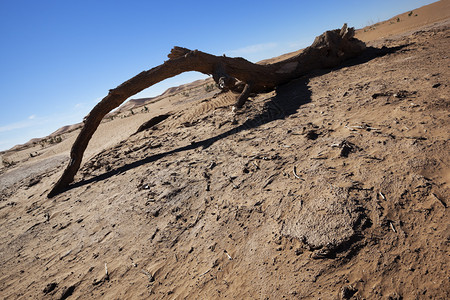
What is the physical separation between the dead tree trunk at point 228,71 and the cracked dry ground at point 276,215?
41.9 inches

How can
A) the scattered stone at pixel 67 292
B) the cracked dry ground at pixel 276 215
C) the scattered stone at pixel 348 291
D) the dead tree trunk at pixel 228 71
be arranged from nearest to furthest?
the scattered stone at pixel 348 291 → the cracked dry ground at pixel 276 215 → the scattered stone at pixel 67 292 → the dead tree trunk at pixel 228 71

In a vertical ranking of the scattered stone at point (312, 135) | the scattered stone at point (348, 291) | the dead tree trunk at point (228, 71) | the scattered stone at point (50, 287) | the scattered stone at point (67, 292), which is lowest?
the scattered stone at point (348, 291)

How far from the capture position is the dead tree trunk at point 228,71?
4707 millimetres

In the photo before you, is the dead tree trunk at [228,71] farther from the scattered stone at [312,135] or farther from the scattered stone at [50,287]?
the scattered stone at [50,287]

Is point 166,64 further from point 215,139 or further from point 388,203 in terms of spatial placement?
point 388,203

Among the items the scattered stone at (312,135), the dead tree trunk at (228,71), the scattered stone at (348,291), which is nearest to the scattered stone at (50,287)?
the scattered stone at (348,291)

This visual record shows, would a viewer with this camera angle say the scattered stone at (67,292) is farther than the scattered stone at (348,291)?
Yes

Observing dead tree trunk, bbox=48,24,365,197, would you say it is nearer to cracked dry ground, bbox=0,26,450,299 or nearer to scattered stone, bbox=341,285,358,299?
cracked dry ground, bbox=0,26,450,299

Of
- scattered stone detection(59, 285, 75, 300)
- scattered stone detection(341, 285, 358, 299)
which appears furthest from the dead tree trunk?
scattered stone detection(341, 285, 358, 299)

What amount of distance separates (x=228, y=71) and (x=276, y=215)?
14.2 ft

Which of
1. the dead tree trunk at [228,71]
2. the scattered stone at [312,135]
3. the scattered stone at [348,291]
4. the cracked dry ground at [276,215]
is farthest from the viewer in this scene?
the dead tree trunk at [228,71]

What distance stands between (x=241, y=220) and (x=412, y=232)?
131 centimetres

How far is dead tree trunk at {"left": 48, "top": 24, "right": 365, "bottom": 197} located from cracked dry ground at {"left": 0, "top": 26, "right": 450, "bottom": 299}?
3.49ft

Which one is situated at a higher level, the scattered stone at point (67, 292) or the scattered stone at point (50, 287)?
the scattered stone at point (50, 287)
